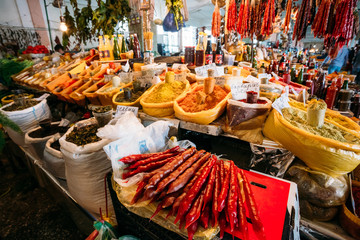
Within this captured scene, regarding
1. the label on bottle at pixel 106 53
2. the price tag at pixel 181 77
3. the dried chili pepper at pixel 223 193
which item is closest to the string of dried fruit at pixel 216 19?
the price tag at pixel 181 77

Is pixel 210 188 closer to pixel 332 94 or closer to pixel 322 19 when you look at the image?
pixel 332 94

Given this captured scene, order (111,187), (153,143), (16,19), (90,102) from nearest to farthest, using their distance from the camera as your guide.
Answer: (111,187) → (153,143) → (90,102) → (16,19)

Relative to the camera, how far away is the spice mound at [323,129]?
3.98ft

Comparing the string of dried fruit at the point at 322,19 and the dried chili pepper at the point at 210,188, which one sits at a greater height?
the string of dried fruit at the point at 322,19

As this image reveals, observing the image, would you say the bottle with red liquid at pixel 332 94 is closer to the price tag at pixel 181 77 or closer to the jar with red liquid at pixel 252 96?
the jar with red liquid at pixel 252 96

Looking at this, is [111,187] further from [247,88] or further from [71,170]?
→ [247,88]

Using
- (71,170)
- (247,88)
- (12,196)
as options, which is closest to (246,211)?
(247,88)

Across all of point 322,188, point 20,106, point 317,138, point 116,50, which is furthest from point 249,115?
point 116,50

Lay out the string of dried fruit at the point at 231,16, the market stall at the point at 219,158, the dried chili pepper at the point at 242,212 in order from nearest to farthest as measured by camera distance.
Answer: the dried chili pepper at the point at 242,212
the market stall at the point at 219,158
the string of dried fruit at the point at 231,16

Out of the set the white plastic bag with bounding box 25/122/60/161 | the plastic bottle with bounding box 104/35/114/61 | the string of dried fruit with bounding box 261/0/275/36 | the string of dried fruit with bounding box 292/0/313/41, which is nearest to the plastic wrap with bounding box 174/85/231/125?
the white plastic bag with bounding box 25/122/60/161

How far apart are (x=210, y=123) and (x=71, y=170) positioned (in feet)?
4.79

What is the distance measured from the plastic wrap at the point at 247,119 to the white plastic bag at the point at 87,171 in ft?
3.99

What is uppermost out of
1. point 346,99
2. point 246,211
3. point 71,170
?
point 346,99

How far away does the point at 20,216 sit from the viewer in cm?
233
